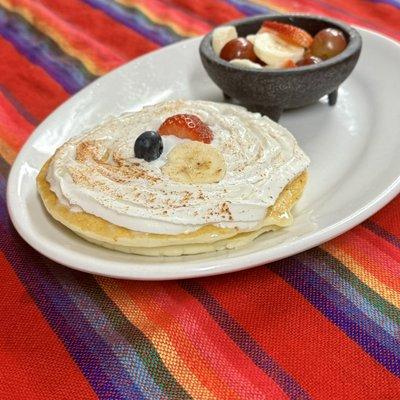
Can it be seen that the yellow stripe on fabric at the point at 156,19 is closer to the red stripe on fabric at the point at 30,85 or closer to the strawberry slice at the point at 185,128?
the red stripe on fabric at the point at 30,85

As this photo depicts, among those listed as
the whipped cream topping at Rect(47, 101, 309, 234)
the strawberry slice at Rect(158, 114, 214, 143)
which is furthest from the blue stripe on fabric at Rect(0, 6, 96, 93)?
the strawberry slice at Rect(158, 114, 214, 143)

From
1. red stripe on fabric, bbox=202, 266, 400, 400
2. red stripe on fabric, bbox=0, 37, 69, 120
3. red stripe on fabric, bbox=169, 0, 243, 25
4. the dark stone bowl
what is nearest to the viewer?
red stripe on fabric, bbox=202, 266, 400, 400

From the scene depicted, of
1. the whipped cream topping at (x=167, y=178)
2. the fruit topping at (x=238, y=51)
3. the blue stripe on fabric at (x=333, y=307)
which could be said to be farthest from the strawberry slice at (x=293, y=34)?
the blue stripe on fabric at (x=333, y=307)

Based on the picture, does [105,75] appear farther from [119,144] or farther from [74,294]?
[74,294]

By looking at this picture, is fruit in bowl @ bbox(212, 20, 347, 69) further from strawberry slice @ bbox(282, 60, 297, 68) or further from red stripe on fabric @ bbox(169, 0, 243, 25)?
red stripe on fabric @ bbox(169, 0, 243, 25)

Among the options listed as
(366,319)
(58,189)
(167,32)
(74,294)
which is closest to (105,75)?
(167,32)

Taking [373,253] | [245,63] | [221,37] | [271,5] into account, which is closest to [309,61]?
[245,63]
